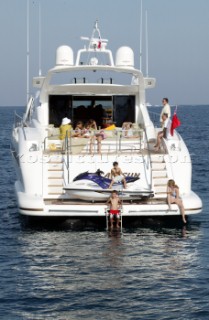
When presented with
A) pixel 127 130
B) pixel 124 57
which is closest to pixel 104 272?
pixel 127 130

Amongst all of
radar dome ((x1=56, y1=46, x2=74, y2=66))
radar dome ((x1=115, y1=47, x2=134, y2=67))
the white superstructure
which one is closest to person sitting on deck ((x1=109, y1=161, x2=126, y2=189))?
the white superstructure

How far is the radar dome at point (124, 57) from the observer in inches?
981

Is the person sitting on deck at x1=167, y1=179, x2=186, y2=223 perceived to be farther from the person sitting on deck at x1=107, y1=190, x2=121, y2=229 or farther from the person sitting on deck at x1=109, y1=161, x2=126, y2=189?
the person sitting on deck at x1=107, y1=190, x2=121, y2=229

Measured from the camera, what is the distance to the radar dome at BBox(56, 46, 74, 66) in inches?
968

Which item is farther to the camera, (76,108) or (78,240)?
(76,108)

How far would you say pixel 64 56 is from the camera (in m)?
24.6

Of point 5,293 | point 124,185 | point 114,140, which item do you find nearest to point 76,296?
point 5,293

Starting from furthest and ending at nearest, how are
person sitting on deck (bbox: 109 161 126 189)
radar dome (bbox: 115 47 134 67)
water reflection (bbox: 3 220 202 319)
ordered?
radar dome (bbox: 115 47 134 67)
person sitting on deck (bbox: 109 161 126 189)
water reflection (bbox: 3 220 202 319)

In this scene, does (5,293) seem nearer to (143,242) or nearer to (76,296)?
(76,296)

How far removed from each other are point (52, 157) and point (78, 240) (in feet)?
11.1

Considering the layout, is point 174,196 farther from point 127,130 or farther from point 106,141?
point 106,141

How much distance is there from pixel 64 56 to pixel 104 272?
11.1m

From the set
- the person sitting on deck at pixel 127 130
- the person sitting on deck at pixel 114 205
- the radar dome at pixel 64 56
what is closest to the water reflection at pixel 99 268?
the person sitting on deck at pixel 114 205

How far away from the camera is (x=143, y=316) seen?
41.2 ft
